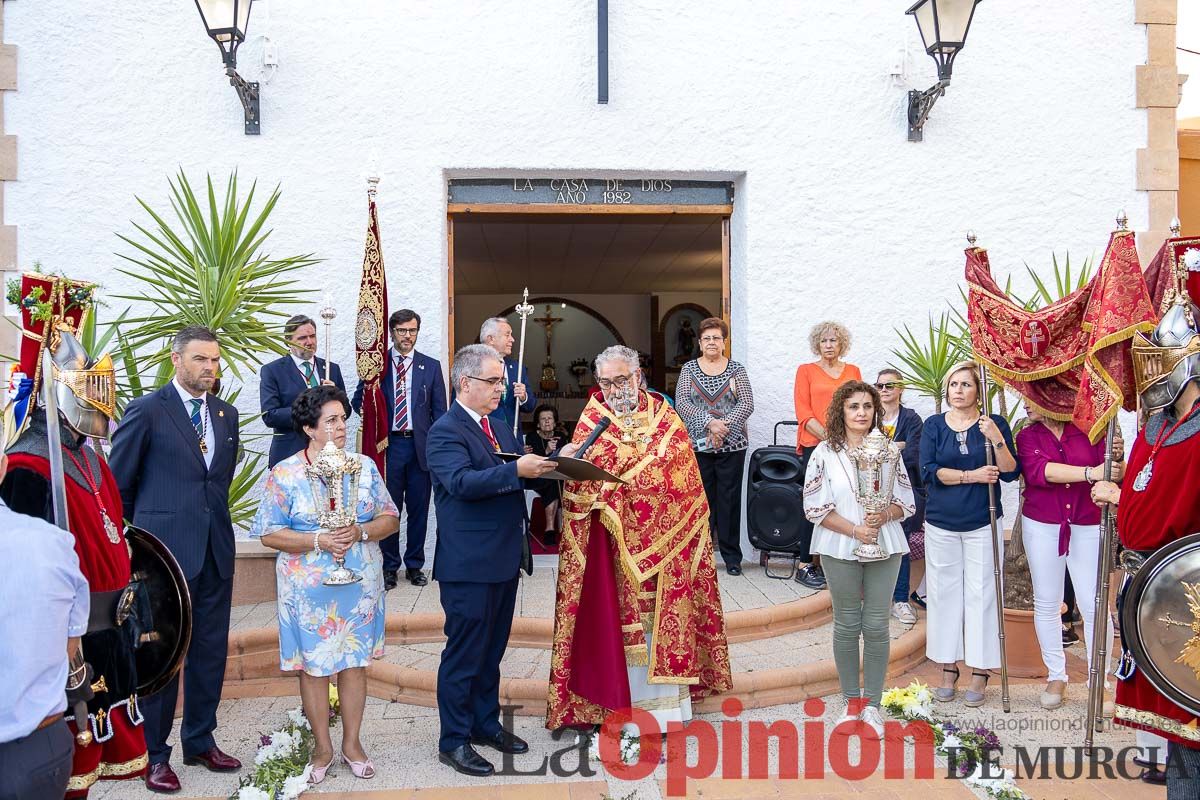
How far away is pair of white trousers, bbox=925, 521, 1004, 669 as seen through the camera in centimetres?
511

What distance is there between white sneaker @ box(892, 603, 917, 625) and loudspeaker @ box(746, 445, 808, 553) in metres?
0.76

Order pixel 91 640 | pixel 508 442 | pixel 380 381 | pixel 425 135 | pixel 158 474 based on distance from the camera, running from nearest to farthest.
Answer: pixel 91 640, pixel 158 474, pixel 508 442, pixel 380 381, pixel 425 135

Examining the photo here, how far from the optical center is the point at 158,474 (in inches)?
162

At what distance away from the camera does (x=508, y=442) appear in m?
4.57

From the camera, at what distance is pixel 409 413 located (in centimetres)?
633

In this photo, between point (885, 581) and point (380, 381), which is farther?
point (380, 381)

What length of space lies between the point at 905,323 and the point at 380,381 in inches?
157

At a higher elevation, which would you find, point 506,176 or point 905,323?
point 506,176

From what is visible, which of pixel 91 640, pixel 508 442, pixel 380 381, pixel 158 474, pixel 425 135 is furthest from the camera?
pixel 425 135

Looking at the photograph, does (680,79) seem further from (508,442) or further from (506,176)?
(508,442)

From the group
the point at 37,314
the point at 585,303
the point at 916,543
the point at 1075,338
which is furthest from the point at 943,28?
the point at 585,303

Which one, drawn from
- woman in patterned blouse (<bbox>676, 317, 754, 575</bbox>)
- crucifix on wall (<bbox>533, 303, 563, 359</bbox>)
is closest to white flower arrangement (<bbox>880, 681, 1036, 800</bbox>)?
woman in patterned blouse (<bbox>676, 317, 754, 575</bbox>)

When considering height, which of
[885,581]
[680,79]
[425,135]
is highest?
[680,79]

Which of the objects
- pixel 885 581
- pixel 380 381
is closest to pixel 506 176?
pixel 380 381
